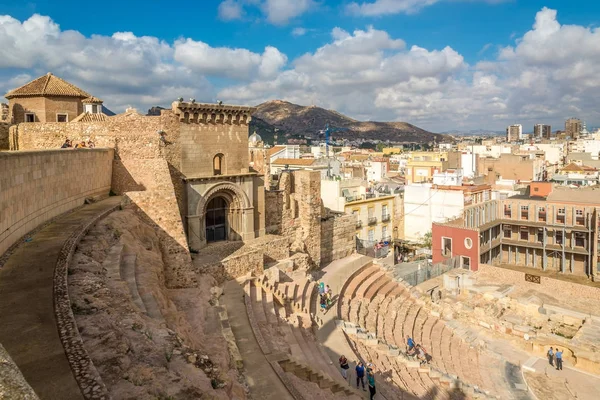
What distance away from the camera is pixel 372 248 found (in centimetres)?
3005

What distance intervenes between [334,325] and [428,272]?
12.3 m

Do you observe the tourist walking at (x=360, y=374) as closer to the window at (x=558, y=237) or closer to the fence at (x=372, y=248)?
the fence at (x=372, y=248)

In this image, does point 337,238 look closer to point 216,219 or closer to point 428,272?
point 428,272

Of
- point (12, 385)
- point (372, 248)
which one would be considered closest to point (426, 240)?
point (372, 248)

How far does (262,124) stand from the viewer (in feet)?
633

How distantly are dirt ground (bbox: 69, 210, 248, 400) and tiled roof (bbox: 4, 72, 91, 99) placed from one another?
17.1 meters

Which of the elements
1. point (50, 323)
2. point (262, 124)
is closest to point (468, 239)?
point (50, 323)

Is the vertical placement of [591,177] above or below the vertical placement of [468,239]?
above

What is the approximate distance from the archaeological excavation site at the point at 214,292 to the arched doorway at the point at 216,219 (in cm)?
7

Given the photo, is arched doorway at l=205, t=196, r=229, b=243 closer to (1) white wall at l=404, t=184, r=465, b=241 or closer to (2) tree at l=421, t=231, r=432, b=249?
(2) tree at l=421, t=231, r=432, b=249

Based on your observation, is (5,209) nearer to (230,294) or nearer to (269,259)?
(230,294)

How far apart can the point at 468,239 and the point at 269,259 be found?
16.6 m

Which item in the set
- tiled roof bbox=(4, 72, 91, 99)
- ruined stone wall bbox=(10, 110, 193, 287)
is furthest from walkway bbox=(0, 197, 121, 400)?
tiled roof bbox=(4, 72, 91, 99)

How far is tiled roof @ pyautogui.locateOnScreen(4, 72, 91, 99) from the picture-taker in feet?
83.1
